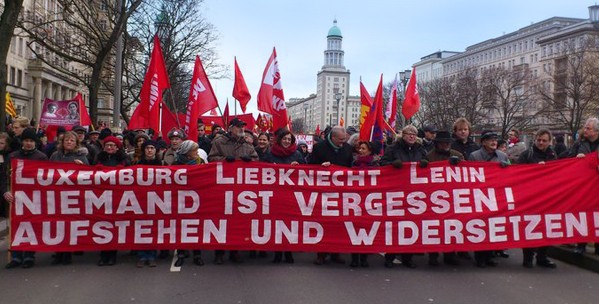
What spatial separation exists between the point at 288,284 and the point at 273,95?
527 cm

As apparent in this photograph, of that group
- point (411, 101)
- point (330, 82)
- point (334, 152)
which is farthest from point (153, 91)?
point (330, 82)

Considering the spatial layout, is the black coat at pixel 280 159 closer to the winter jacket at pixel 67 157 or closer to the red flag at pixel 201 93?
the winter jacket at pixel 67 157

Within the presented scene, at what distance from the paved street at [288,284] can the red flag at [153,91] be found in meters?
3.20

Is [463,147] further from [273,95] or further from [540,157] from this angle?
[273,95]

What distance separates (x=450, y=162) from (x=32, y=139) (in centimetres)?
529

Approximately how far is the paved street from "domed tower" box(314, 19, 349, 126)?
165822mm

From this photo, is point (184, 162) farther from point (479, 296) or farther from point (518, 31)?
point (518, 31)

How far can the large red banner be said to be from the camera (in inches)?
274

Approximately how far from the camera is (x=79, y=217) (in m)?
6.97

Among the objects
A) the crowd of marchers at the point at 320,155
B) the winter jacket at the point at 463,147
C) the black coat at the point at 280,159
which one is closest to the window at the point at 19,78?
the crowd of marchers at the point at 320,155

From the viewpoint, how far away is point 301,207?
7.17 metres

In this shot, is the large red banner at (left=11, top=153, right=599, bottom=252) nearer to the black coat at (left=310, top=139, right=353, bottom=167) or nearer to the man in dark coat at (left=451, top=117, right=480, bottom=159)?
the black coat at (left=310, top=139, right=353, bottom=167)

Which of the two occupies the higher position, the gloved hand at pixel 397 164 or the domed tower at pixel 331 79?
the domed tower at pixel 331 79

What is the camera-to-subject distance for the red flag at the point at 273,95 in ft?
34.9
